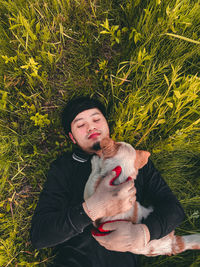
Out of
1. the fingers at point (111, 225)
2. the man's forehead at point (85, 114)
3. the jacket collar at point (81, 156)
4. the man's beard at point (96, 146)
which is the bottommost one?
the fingers at point (111, 225)

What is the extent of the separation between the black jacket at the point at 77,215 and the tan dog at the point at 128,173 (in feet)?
0.34

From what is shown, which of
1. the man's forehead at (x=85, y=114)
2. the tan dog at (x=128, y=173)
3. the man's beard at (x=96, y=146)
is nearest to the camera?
the tan dog at (x=128, y=173)

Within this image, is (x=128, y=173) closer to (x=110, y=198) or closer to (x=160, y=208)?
(x=110, y=198)

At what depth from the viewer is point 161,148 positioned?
2.03 metres

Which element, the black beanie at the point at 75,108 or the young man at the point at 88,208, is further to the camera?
the black beanie at the point at 75,108

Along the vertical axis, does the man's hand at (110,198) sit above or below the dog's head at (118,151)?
below

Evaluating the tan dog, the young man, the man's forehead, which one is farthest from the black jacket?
the man's forehead

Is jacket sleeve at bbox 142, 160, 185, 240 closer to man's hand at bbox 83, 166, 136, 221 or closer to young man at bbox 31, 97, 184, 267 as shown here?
young man at bbox 31, 97, 184, 267

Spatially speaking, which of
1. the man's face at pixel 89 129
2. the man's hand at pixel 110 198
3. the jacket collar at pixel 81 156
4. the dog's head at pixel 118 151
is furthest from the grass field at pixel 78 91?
the man's hand at pixel 110 198

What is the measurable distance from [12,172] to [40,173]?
13.0 inches

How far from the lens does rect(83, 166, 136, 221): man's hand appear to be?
1273mm

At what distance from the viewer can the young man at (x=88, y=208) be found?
4.48 ft

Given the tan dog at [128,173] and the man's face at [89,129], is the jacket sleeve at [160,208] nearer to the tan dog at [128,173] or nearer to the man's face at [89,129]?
the tan dog at [128,173]

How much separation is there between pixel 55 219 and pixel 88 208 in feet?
1.17
